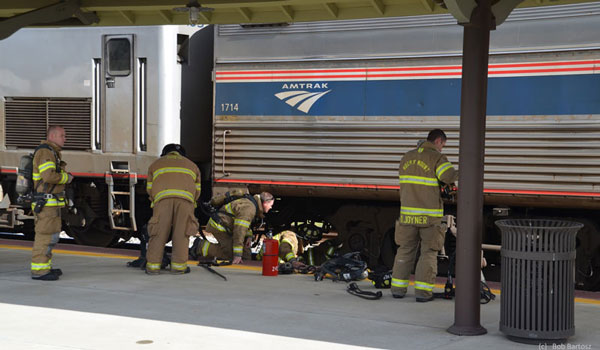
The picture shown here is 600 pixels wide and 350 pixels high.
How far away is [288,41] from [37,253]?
400 centimetres

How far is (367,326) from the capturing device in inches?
266

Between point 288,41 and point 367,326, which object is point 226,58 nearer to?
point 288,41

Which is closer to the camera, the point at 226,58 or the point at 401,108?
the point at 401,108

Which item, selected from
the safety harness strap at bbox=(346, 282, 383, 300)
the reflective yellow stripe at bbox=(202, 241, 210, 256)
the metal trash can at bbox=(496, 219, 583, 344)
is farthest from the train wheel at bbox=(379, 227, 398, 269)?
the metal trash can at bbox=(496, 219, 583, 344)

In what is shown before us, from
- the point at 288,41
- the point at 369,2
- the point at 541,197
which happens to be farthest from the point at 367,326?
the point at 288,41

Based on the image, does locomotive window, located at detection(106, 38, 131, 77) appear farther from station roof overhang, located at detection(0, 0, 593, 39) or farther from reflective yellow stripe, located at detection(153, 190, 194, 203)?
reflective yellow stripe, located at detection(153, 190, 194, 203)

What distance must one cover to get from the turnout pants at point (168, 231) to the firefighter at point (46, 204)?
105 centimetres

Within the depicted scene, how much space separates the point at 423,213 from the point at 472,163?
1.39 m

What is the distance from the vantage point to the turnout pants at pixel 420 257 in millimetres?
7898

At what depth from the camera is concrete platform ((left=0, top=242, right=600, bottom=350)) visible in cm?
618

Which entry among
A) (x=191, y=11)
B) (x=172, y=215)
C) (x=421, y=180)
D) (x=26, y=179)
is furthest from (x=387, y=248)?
(x=26, y=179)

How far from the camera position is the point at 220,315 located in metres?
7.12

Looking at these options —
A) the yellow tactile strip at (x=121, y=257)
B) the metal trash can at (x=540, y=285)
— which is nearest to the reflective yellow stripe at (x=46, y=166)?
the yellow tactile strip at (x=121, y=257)

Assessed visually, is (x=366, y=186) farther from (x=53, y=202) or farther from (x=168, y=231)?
(x=53, y=202)
